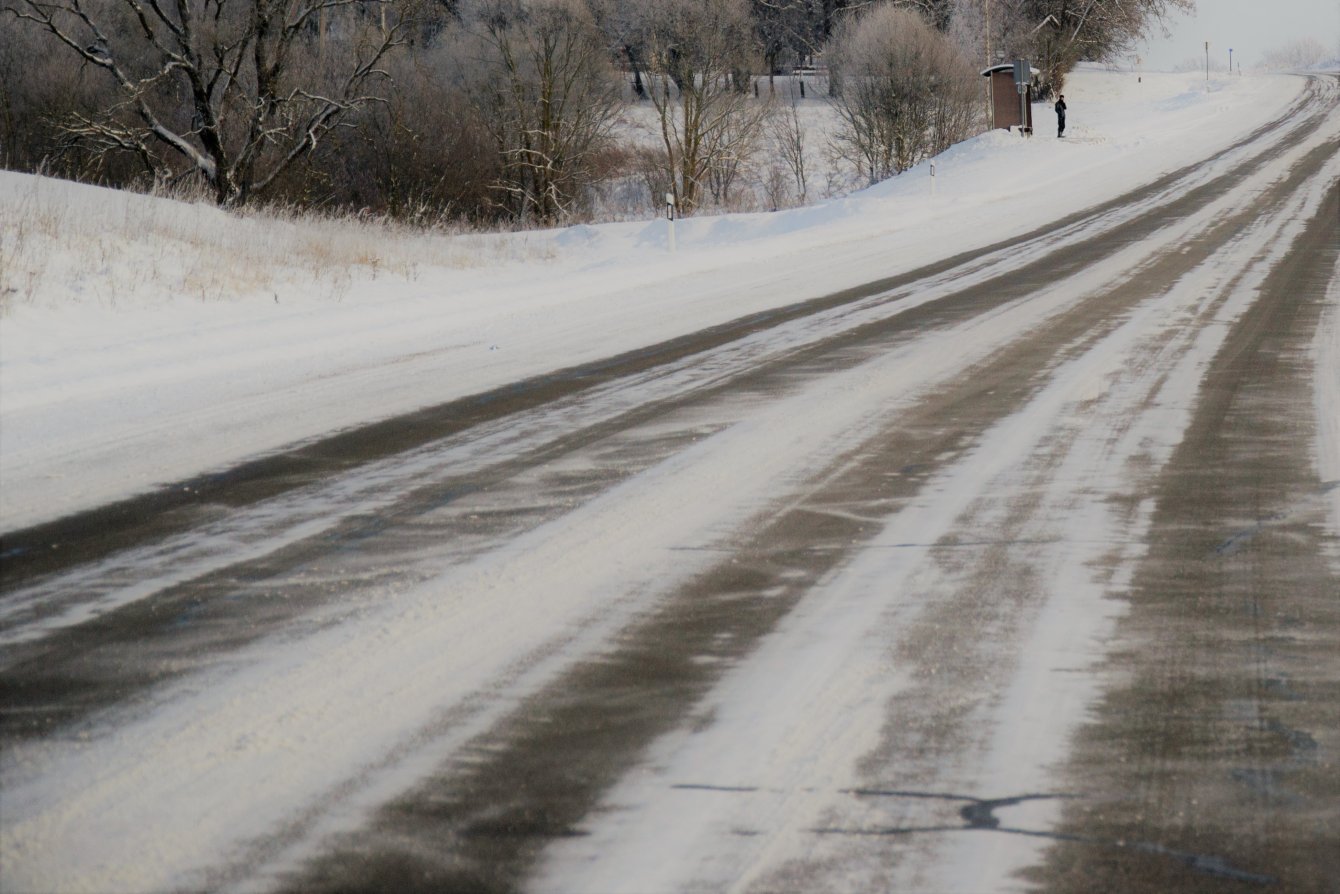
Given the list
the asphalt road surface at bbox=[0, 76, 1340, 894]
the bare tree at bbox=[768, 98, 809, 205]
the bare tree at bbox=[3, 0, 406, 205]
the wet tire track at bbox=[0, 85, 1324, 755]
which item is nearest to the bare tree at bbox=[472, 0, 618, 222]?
the bare tree at bbox=[3, 0, 406, 205]

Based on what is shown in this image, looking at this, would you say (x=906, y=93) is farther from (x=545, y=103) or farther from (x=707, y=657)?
(x=707, y=657)

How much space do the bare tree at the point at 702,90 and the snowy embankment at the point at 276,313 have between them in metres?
22.7

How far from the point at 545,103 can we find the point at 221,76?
12325mm

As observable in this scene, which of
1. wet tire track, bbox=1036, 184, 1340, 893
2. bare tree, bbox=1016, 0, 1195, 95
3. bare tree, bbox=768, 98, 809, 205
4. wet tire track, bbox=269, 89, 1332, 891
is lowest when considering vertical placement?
wet tire track, bbox=1036, 184, 1340, 893

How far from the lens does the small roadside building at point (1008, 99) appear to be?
143 ft

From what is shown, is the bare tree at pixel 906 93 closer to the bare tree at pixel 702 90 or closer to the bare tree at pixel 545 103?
the bare tree at pixel 702 90

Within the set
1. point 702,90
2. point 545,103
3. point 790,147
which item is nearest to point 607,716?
point 545,103

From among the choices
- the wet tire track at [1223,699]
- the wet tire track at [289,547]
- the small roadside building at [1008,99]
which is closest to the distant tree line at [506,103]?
the small roadside building at [1008,99]

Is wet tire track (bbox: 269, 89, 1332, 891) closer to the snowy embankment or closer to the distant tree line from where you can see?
the snowy embankment

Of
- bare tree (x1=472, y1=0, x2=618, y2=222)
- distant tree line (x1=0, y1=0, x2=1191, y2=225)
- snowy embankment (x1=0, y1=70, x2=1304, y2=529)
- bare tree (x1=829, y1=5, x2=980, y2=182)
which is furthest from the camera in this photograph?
bare tree (x1=829, y1=5, x2=980, y2=182)

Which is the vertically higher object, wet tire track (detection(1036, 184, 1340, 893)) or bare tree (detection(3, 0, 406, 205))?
bare tree (detection(3, 0, 406, 205))

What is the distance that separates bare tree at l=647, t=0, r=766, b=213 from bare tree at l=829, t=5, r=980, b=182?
412 cm

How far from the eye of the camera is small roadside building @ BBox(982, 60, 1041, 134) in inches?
1714

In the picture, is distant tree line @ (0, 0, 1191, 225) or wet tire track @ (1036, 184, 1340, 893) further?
distant tree line @ (0, 0, 1191, 225)
